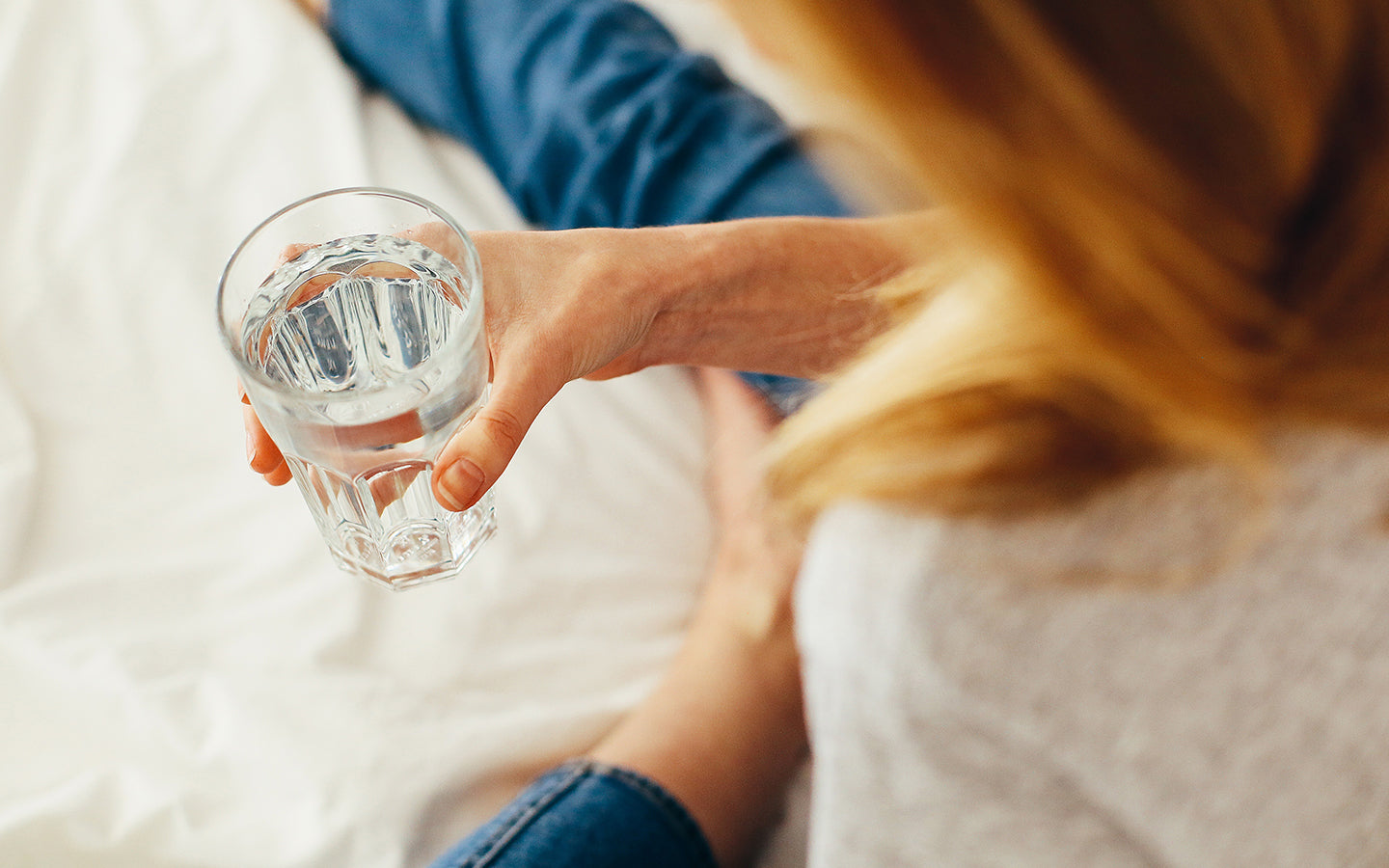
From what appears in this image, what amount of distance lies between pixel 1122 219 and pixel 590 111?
63cm

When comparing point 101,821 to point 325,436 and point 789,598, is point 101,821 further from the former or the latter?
point 789,598

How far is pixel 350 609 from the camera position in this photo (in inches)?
29.0

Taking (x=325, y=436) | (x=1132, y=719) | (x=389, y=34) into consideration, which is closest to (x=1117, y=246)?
(x=1132, y=719)

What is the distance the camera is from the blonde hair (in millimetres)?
314

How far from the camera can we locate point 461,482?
0.49 metres

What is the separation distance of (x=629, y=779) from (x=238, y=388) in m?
0.42

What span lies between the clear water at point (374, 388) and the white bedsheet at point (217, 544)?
4.8 inches

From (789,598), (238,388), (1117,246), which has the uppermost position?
(1117,246)

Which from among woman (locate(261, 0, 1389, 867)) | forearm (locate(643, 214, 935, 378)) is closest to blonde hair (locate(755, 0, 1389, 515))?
woman (locate(261, 0, 1389, 867))

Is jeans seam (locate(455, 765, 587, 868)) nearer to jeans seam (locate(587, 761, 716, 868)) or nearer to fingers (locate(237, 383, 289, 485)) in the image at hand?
jeans seam (locate(587, 761, 716, 868))

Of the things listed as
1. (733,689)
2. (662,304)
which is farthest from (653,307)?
(733,689)

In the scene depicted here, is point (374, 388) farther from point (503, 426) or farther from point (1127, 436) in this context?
point (1127, 436)

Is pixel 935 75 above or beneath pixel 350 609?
above

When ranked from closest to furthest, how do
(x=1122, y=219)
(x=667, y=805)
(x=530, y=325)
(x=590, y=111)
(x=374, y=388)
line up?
1. (x=1122, y=219)
2. (x=374, y=388)
3. (x=530, y=325)
4. (x=667, y=805)
5. (x=590, y=111)
